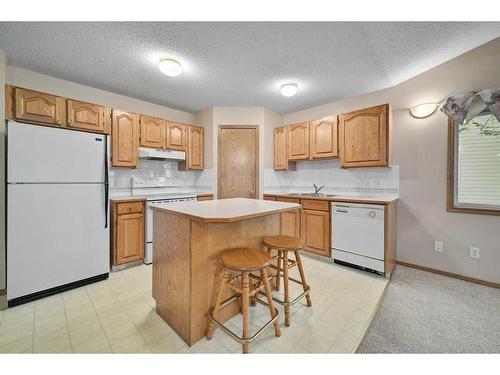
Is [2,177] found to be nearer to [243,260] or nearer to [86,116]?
[86,116]

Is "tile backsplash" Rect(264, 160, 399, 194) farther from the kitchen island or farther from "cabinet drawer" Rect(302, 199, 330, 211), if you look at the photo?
the kitchen island

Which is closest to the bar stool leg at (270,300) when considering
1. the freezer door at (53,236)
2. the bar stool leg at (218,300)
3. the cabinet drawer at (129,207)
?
the bar stool leg at (218,300)

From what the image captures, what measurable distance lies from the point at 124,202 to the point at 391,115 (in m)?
3.67

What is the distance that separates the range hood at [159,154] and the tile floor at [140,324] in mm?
1751

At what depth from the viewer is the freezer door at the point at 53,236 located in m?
1.83

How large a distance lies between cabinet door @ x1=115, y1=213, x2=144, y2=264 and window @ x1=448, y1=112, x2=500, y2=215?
382 centimetres

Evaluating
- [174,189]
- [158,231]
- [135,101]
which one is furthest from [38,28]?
[174,189]

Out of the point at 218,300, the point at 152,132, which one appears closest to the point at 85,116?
the point at 152,132
